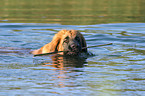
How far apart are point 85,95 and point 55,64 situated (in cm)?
264

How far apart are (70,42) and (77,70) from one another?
1071 millimetres

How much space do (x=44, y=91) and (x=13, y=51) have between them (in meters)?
4.32

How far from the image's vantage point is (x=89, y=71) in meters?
7.66

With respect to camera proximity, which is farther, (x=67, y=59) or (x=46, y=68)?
(x=67, y=59)

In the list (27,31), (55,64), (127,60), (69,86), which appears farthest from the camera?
(27,31)

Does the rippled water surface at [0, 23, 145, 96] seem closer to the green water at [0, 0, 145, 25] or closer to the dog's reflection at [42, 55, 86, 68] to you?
the dog's reflection at [42, 55, 86, 68]

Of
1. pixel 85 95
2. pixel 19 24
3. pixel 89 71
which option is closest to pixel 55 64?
pixel 89 71

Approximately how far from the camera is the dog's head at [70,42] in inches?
338

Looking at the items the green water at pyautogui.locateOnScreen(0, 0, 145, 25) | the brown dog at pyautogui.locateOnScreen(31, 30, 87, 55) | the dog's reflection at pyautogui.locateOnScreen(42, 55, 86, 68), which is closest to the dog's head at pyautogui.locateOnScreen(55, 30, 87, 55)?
the brown dog at pyautogui.locateOnScreen(31, 30, 87, 55)

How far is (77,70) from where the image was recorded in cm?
773

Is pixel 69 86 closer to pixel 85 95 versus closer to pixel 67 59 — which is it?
pixel 85 95

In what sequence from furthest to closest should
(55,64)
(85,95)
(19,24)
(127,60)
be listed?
1. (19,24)
2. (127,60)
3. (55,64)
4. (85,95)

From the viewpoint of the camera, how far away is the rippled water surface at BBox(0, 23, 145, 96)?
243 inches

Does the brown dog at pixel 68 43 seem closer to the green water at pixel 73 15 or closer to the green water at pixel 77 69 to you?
the green water at pixel 77 69
